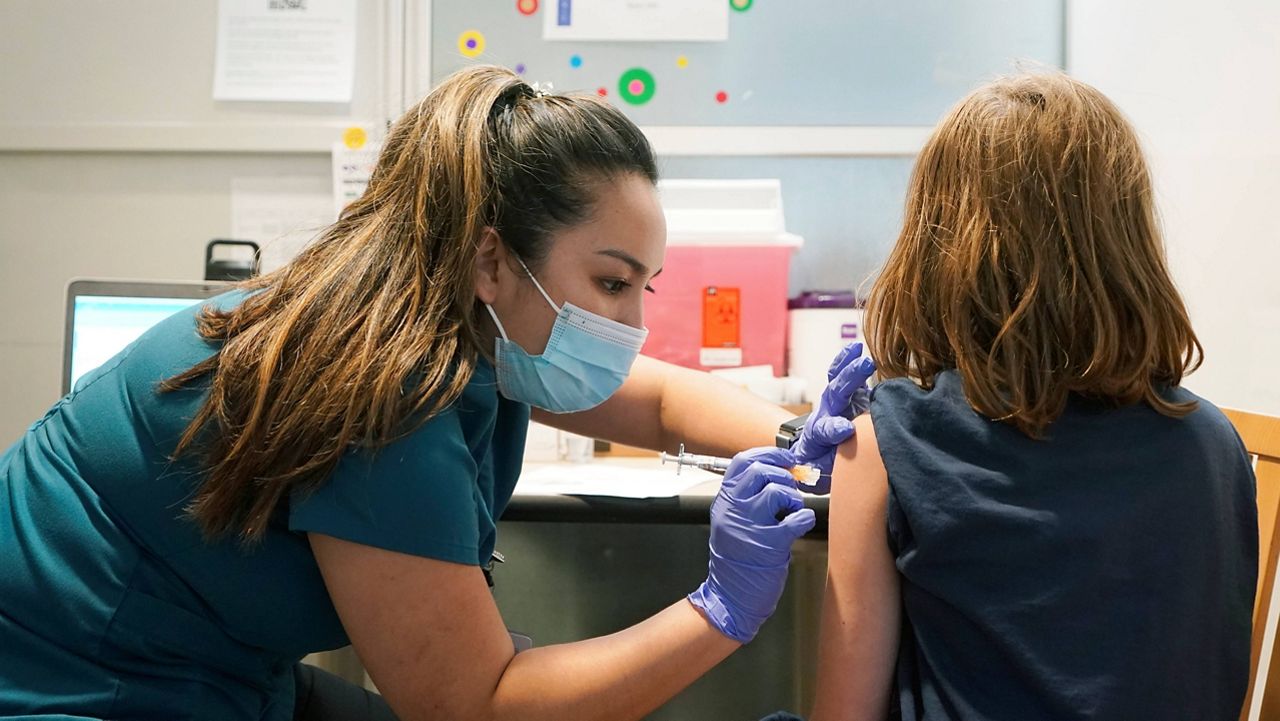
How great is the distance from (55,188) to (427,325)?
5.60ft

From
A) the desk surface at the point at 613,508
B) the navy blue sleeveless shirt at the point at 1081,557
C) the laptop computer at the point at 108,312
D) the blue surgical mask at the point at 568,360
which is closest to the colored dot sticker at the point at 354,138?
the laptop computer at the point at 108,312

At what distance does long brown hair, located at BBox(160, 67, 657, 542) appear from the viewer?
84cm

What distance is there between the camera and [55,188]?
2176mm

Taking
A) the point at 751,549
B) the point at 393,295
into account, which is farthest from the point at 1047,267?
the point at 393,295

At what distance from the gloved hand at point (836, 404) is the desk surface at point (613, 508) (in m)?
0.24

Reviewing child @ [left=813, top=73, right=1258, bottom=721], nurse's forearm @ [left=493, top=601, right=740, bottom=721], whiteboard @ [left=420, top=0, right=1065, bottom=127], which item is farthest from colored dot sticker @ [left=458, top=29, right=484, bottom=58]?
nurse's forearm @ [left=493, top=601, right=740, bottom=721]

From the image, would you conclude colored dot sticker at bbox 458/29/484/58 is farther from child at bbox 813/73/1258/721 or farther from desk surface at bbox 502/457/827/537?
child at bbox 813/73/1258/721

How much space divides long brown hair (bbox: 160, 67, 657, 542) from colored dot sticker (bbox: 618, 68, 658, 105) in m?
1.16

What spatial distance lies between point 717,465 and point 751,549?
0.30m

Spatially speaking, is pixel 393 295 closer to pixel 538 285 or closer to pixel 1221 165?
pixel 538 285

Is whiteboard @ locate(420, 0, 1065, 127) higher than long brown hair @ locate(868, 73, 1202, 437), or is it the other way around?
whiteboard @ locate(420, 0, 1065, 127)

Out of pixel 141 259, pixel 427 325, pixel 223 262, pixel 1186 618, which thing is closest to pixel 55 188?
pixel 141 259

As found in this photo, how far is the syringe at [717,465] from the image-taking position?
0.99m

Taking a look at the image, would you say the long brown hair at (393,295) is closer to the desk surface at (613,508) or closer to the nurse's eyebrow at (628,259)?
the nurse's eyebrow at (628,259)
